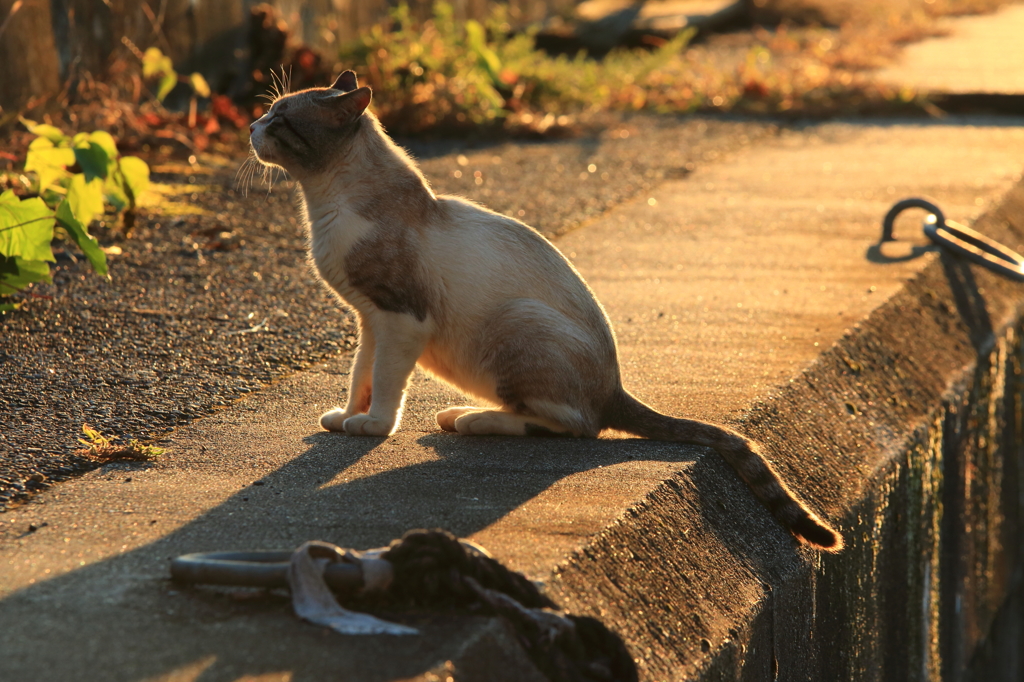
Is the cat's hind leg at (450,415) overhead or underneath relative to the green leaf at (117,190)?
underneath

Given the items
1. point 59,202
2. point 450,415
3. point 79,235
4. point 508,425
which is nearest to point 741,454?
point 508,425

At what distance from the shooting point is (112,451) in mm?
3029

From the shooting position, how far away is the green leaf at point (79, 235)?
3.99 meters

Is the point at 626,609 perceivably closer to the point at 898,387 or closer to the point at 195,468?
the point at 195,468

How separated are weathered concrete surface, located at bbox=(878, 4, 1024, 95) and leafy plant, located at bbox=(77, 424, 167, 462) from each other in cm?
858

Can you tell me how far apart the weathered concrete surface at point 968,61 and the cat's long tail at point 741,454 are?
775 cm

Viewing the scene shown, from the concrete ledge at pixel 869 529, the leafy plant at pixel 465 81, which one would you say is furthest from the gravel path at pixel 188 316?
the concrete ledge at pixel 869 529

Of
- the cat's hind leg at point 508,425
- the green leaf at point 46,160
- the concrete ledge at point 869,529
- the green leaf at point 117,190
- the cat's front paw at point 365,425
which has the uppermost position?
the green leaf at point 46,160

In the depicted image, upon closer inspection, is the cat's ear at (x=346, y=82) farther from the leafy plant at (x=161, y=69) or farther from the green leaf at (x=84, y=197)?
A: the leafy plant at (x=161, y=69)

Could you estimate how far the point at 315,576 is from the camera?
6.85 feet

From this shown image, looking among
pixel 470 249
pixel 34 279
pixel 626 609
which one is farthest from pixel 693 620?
pixel 34 279

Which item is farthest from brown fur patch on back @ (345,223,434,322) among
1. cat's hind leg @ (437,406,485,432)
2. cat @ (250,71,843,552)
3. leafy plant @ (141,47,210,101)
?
leafy plant @ (141,47,210,101)

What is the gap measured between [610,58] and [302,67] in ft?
14.5

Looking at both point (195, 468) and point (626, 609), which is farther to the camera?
point (195, 468)
